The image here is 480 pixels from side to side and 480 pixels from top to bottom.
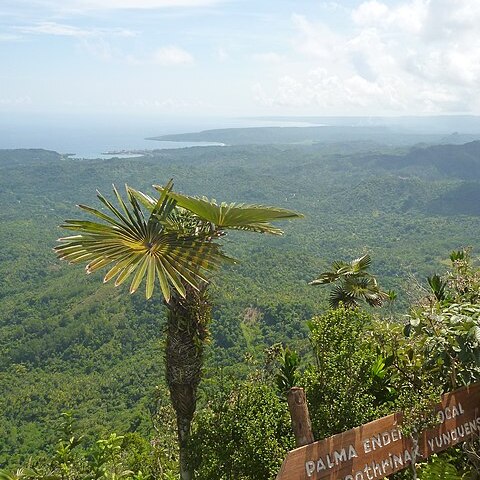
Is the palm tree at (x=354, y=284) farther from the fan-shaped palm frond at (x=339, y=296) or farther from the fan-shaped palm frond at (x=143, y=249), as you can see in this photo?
the fan-shaped palm frond at (x=143, y=249)

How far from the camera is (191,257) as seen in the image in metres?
3.91

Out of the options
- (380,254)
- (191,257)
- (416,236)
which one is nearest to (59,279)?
(380,254)

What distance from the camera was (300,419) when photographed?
3500 mm

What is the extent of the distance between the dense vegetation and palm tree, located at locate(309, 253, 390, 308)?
45.0 inches

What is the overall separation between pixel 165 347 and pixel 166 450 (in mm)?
4679

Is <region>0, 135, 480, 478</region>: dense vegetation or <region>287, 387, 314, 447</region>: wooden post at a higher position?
<region>287, 387, 314, 447</region>: wooden post

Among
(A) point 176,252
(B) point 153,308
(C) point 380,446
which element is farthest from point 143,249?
(B) point 153,308

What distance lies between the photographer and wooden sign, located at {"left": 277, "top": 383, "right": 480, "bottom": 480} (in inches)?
134

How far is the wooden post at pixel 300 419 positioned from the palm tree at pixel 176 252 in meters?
1.08

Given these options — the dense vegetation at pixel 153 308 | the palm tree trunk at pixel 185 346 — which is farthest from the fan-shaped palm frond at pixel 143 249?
the dense vegetation at pixel 153 308

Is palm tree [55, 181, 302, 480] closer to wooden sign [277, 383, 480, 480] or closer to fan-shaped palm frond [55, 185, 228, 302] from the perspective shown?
fan-shaped palm frond [55, 185, 228, 302]

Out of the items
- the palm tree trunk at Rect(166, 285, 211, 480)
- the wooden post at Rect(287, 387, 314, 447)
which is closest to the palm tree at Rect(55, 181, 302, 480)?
the palm tree trunk at Rect(166, 285, 211, 480)

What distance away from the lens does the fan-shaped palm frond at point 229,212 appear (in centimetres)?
414

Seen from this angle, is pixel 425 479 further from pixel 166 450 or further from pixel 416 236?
pixel 416 236
